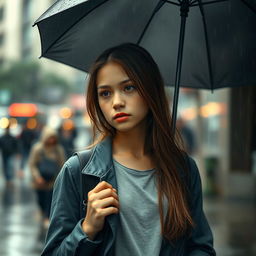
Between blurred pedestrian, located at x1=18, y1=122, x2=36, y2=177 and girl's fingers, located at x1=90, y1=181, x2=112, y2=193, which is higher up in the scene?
girl's fingers, located at x1=90, y1=181, x2=112, y2=193

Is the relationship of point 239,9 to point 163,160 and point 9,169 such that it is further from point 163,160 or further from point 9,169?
point 9,169

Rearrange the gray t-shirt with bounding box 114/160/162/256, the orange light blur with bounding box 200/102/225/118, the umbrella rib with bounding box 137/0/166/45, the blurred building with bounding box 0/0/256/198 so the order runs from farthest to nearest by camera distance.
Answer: the orange light blur with bounding box 200/102/225/118 → the blurred building with bounding box 0/0/256/198 → the umbrella rib with bounding box 137/0/166/45 → the gray t-shirt with bounding box 114/160/162/256

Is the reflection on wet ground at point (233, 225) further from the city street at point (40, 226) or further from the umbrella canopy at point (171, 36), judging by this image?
the umbrella canopy at point (171, 36)

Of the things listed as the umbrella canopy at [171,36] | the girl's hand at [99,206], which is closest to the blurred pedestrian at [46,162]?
the umbrella canopy at [171,36]

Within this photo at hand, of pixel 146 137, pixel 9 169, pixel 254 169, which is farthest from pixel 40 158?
pixel 9 169

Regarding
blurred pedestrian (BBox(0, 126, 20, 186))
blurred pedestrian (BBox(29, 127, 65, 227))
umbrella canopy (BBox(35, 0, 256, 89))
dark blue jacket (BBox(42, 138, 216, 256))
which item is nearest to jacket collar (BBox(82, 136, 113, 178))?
dark blue jacket (BBox(42, 138, 216, 256))

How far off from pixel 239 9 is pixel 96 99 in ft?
3.56

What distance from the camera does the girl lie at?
2514 millimetres

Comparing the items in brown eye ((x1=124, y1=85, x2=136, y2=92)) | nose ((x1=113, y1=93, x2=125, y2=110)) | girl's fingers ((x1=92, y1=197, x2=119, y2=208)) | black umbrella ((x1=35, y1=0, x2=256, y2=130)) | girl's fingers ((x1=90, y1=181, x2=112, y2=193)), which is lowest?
girl's fingers ((x1=92, y1=197, x2=119, y2=208))

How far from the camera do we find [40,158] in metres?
9.94

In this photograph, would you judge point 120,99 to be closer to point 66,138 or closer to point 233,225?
point 233,225

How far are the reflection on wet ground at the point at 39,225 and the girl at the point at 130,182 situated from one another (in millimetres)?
5655

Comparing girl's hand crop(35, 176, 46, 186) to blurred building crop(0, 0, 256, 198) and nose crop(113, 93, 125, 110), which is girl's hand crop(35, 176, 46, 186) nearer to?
blurred building crop(0, 0, 256, 198)

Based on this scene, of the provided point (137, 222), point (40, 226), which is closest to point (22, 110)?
point (40, 226)
